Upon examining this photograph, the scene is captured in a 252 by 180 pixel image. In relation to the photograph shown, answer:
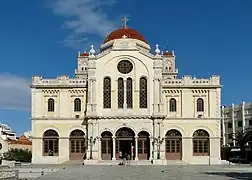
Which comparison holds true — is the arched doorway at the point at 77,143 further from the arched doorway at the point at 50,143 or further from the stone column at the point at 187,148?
the stone column at the point at 187,148

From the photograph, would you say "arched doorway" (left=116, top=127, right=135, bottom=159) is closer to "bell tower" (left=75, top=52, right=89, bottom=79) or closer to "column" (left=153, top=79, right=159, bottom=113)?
"column" (left=153, top=79, right=159, bottom=113)

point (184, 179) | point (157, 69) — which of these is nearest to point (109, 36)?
point (157, 69)

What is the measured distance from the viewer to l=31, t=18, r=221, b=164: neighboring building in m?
56.8

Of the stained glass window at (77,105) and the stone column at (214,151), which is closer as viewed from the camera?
the stone column at (214,151)

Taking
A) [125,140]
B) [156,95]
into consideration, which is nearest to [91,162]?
[125,140]

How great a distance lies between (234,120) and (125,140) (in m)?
38.1

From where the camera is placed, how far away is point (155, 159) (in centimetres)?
5550

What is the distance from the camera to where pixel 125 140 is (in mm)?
A: 57406

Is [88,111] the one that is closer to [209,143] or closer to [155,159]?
[155,159]

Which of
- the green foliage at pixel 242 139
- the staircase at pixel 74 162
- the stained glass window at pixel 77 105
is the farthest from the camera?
the green foliage at pixel 242 139

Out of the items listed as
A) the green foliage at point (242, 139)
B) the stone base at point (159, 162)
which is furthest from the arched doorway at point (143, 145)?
the green foliage at point (242, 139)

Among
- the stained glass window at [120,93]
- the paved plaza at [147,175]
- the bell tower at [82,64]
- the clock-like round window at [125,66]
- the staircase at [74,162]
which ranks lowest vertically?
the staircase at [74,162]

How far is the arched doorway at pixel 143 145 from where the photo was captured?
57.0 metres

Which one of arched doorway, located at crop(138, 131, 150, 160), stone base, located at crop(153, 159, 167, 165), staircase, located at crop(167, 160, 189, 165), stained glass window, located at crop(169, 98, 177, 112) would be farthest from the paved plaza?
stained glass window, located at crop(169, 98, 177, 112)
